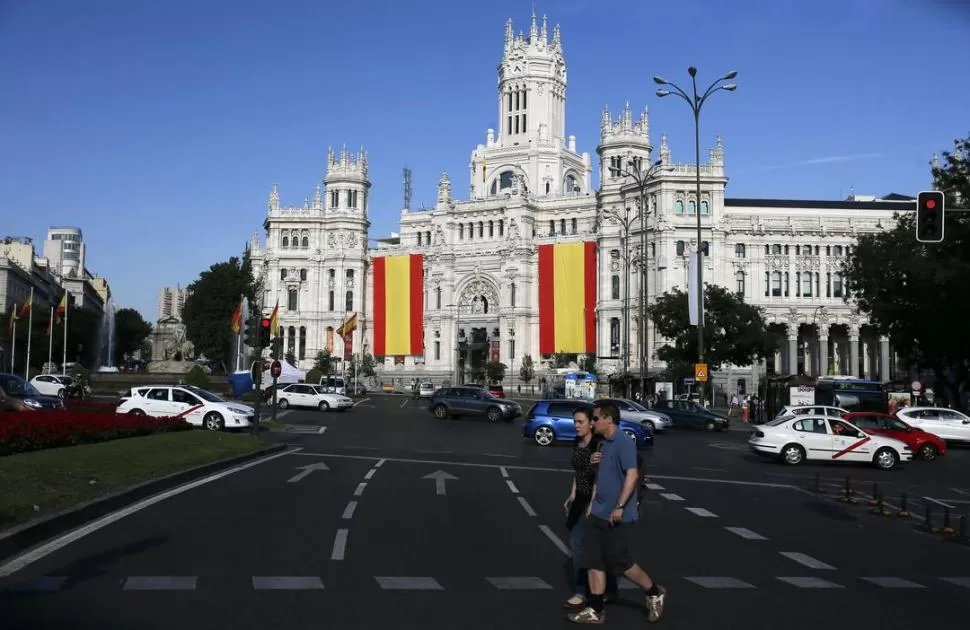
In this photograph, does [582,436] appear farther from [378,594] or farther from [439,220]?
[439,220]

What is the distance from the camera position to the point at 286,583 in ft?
36.6

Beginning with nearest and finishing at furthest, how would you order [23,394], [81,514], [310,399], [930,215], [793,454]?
[81,514]
[930,215]
[793,454]
[23,394]
[310,399]

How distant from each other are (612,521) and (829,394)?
43937 millimetres

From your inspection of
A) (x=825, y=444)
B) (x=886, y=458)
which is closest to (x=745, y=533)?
(x=825, y=444)

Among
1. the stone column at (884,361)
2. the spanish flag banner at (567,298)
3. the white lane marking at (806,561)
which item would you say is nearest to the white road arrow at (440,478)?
the white lane marking at (806,561)

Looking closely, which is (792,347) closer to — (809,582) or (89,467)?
(89,467)

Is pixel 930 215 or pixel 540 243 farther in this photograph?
pixel 540 243

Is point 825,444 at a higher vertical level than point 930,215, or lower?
lower

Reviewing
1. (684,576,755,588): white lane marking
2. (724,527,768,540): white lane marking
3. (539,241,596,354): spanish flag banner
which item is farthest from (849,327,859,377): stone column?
(684,576,755,588): white lane marking

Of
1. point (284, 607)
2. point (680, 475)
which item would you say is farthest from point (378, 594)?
point (680, 475)

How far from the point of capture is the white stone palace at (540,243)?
101062 mm

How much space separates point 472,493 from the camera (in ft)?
68.0

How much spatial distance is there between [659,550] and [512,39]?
389ft

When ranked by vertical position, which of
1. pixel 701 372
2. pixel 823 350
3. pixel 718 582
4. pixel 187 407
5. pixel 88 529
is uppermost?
pixel 823 350
